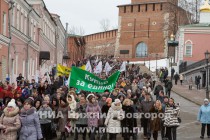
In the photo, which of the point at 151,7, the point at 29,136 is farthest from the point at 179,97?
the point at 151,7

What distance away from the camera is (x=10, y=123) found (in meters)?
10.6

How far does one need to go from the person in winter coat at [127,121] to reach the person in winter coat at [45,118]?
235cm

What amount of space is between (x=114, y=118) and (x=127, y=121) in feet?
2.72

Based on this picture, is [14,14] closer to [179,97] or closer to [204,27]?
[179,97]

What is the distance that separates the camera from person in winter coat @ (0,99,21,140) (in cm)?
1059

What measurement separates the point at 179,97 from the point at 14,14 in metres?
13.0

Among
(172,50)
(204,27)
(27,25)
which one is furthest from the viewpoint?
(172,50)

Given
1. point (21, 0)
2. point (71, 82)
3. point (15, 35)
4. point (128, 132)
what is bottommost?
point (128, 132)

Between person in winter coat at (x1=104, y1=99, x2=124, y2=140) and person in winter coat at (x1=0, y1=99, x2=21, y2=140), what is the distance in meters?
4.14

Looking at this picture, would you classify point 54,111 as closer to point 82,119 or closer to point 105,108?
point 82,119

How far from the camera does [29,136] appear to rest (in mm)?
11031

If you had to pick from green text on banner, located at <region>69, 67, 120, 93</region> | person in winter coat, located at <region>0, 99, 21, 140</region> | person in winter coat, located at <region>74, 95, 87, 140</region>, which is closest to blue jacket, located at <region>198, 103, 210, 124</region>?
green text on banner, located at <region>69, 67, 120, 93</region>

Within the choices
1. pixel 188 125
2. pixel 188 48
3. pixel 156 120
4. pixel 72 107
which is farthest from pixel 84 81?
pixel 188 48

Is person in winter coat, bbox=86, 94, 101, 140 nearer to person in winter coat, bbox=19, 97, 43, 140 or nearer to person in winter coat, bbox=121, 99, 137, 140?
person in winter coat, bbox=121, 99, 137, 140
